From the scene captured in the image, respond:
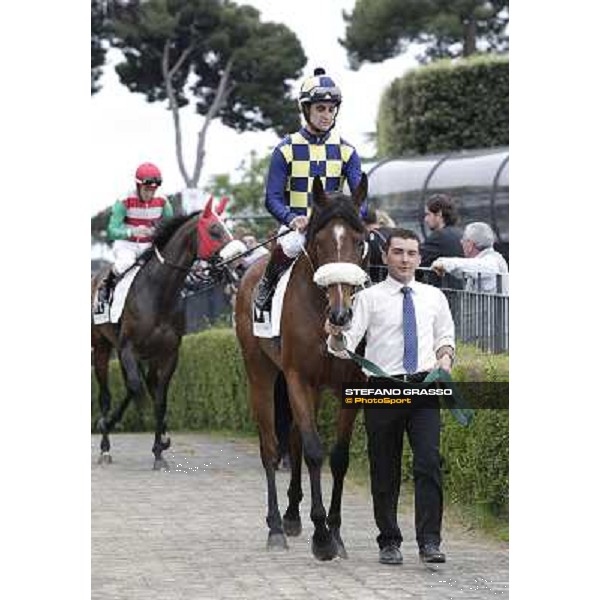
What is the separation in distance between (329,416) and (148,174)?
7.72 ft

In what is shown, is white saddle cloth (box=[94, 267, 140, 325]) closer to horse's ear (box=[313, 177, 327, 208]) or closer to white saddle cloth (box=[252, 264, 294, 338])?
white saddle cloth (box=[252, 264, 294, 338])

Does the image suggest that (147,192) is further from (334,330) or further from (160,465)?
(334,330)

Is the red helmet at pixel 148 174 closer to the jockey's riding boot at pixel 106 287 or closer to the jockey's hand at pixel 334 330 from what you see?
the jockey's riding boot at pixel 106 287

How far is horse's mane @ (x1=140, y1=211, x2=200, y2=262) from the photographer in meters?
13.1

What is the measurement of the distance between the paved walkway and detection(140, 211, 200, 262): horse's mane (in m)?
1.91

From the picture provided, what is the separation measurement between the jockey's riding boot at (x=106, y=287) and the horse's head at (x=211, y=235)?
129 cm

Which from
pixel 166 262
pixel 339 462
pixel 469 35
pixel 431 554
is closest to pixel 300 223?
pixel 339 462

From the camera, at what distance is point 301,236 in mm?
8523

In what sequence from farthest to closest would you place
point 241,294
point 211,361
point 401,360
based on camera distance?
point 211,361
point 241,294
point 401,360

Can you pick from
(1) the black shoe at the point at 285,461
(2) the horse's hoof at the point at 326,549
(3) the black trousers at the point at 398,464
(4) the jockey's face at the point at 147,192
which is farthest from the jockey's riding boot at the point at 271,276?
(4) the jockey's face at the point at 147,192

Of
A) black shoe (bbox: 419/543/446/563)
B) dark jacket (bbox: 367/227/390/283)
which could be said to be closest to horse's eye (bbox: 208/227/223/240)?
dark jacket (bbox: 367/227/390/283)

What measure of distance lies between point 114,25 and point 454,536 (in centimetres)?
2782
